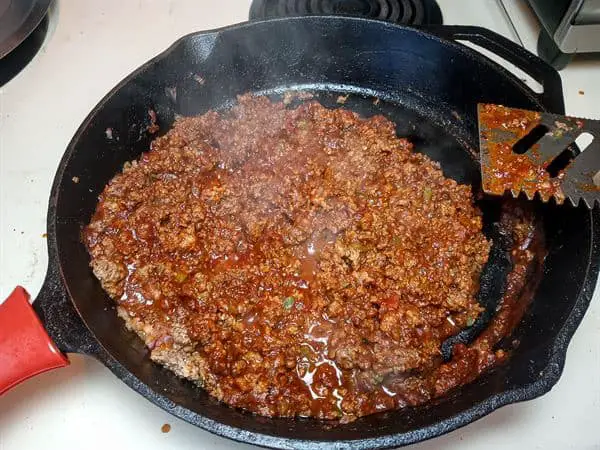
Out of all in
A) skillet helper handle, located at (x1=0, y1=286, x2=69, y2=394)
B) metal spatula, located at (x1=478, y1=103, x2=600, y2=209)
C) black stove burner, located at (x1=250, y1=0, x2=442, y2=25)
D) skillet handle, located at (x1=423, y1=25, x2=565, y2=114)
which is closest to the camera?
skillet helper handle, located at (x1=0, y1=286, x2=69, y2=394)

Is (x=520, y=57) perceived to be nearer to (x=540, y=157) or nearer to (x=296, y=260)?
(x=540, y=157)

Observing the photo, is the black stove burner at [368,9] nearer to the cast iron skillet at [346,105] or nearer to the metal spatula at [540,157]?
the cast iron skillet at [346,105]

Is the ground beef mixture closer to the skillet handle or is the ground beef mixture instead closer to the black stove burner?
the skillet handle

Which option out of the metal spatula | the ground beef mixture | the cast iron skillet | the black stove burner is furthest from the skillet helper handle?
the black stove burner

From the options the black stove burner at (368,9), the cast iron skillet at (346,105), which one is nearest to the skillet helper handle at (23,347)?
the cast iron skillet at (346,105)

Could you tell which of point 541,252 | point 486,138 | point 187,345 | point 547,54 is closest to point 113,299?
point 187,345

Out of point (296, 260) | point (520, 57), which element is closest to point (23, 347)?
point (296, 260)
